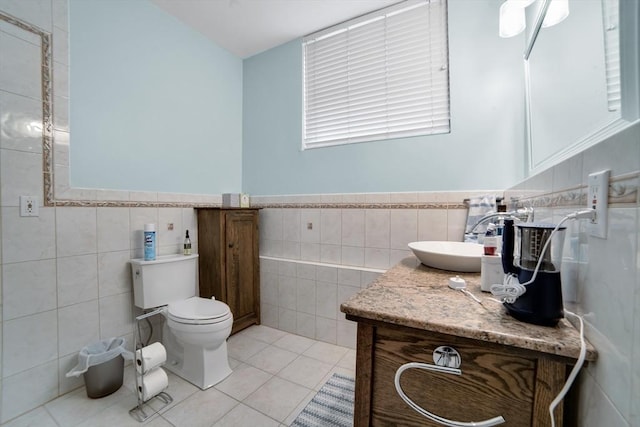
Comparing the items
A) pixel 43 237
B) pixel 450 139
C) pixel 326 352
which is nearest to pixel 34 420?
pixel 43 237

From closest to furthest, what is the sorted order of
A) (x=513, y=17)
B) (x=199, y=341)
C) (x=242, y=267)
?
(x=513, y=17)
(x=199, y=341)
(x=242, y=267)

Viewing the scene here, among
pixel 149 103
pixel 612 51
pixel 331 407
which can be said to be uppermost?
pixel 149 103

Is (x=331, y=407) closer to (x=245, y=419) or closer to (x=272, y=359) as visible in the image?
(x=245, y=419)

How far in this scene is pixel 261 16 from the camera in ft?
6.89

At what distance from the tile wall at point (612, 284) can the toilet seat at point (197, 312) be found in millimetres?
1601

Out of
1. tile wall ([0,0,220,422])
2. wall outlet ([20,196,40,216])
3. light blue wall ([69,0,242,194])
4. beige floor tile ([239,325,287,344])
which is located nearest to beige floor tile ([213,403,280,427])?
beige floor tile ([239,325,287,344])

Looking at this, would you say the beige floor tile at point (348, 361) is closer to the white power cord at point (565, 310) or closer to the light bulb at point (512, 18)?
the white power cord at point (565, 310)

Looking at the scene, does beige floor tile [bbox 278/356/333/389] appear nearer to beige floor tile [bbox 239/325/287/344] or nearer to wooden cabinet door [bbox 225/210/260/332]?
beige floor tile [bbox 239/325/287/344]

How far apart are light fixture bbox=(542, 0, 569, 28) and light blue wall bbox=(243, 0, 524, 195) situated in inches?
25.1

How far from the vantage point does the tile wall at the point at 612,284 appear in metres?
0.39

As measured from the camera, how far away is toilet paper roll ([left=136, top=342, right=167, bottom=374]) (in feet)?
4.69

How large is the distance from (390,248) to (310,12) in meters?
1.98

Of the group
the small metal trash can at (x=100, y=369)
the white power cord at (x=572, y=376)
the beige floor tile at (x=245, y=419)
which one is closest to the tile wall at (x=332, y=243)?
the beige floor tile at (x=245, y=419)

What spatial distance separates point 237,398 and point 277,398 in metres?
0.23
